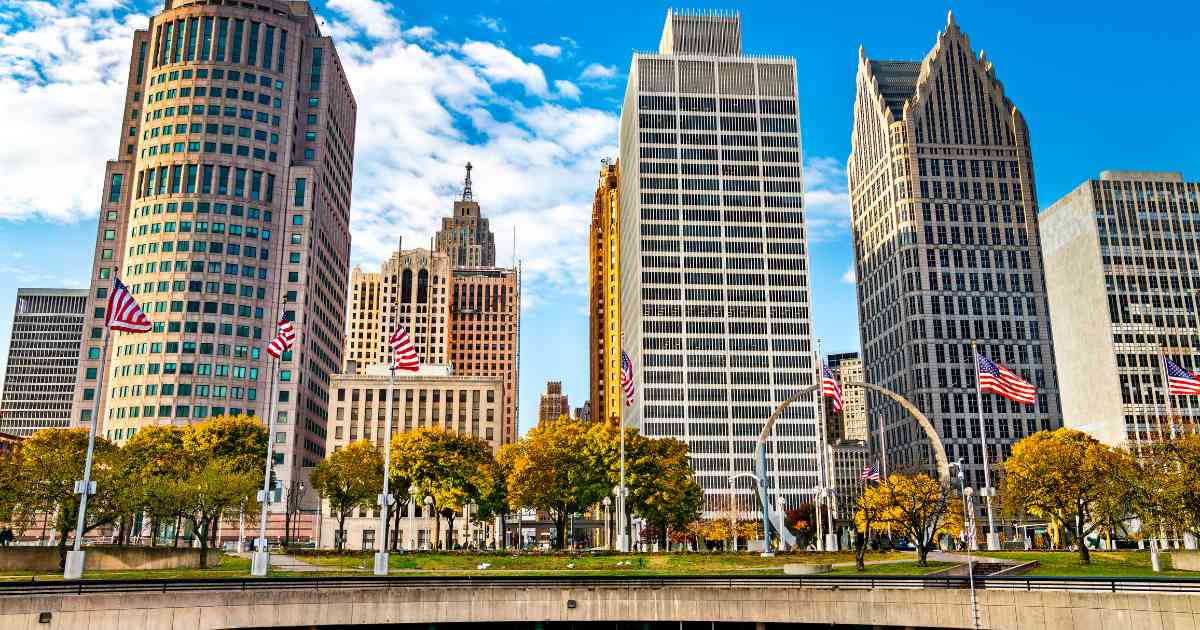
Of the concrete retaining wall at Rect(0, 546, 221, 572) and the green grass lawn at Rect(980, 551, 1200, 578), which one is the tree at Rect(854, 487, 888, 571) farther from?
the concrete retaining wall at Rect(0, 546, 221, 572)

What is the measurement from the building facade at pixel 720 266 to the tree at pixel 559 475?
90057 millimetres

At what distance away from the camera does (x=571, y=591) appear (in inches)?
1609

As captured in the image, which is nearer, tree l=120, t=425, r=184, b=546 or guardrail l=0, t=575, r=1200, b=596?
guardrail l=0, t=575, r=1200, b=596

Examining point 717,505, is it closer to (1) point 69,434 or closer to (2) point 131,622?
(1) point 69,434

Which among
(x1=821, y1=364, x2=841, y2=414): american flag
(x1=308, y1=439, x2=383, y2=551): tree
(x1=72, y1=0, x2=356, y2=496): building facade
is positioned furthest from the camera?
(x1=72, y1=0, x2=356, y2=496): building facade

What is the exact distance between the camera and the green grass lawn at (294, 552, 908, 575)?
183ft

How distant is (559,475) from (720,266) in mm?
108327

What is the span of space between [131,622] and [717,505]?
14321 cm

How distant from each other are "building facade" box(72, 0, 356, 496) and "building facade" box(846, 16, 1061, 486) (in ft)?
369

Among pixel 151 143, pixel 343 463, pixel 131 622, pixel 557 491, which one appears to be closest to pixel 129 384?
pixel 151 143

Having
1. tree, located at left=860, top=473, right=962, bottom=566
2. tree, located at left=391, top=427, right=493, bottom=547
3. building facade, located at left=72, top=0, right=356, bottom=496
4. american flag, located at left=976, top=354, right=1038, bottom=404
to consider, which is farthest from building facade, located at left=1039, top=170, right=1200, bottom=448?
building facade, located at left=72, top=0, right=356, bottom=496

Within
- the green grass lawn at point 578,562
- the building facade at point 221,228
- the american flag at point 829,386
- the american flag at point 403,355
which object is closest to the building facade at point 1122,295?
the american flag at point 829,386

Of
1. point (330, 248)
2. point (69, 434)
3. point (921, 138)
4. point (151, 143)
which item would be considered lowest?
point (69, 434)

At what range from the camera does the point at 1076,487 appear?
69.2 m
